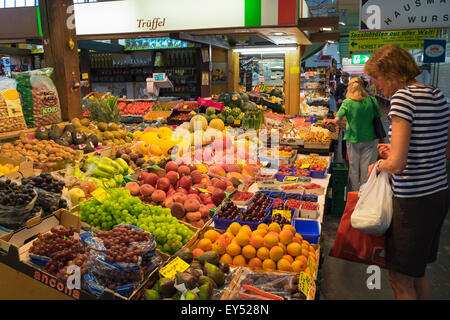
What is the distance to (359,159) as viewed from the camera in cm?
530

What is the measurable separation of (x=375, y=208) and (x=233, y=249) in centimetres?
93

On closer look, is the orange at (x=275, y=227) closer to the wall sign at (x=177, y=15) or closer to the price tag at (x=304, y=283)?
the price tag at (x=304, y=283)

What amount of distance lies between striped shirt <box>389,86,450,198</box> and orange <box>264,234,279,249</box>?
82 centimetres

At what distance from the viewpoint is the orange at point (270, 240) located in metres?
2.21

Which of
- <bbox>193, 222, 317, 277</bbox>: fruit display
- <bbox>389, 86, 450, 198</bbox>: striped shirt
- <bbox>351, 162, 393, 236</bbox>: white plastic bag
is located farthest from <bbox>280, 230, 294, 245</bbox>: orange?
<bbox>389, 86, 450, 198</bbox>: striped shirt

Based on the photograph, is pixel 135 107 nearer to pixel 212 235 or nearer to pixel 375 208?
pixel 212 235

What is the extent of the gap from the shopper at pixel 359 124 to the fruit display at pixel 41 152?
144 inches

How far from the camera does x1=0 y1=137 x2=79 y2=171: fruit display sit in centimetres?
344

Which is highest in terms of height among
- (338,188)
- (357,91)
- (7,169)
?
(357,91)

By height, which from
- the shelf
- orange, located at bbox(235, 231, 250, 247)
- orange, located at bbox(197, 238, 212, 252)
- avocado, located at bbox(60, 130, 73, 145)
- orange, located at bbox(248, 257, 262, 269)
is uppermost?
the shelf

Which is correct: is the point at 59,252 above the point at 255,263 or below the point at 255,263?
above

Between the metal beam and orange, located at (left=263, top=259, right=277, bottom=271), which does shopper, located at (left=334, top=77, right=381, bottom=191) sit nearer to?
the metal beam

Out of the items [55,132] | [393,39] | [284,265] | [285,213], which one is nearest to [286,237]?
[284,265]

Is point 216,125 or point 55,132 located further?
point 216,125
